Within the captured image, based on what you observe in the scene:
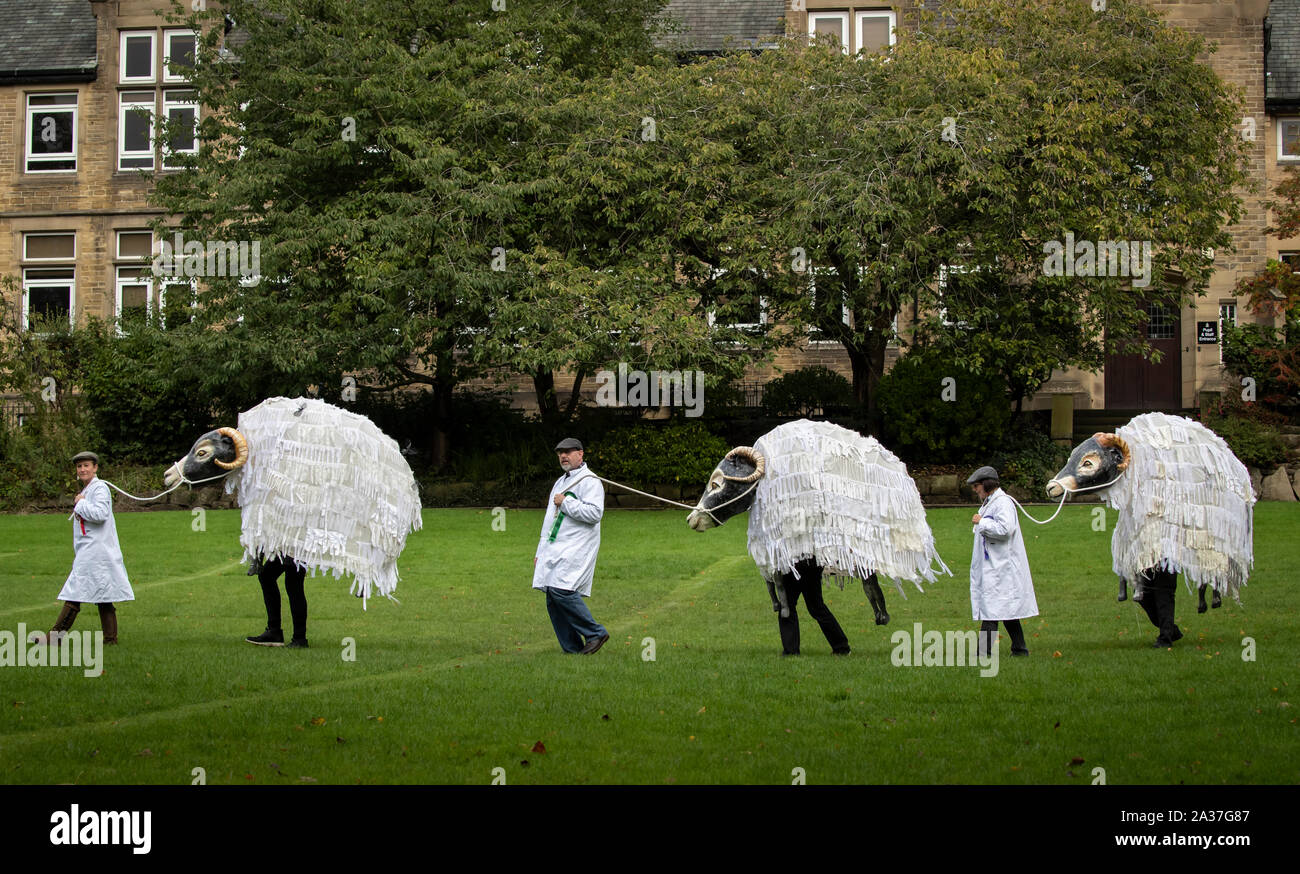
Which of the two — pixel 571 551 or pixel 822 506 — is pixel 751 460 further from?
pixel 571 551

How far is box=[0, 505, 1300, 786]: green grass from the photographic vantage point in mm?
7375

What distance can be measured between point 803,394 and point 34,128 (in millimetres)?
21104

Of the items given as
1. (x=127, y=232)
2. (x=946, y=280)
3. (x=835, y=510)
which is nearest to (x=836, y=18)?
(x=946, y=280)

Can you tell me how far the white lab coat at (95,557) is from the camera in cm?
1163

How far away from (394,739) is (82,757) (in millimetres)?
1706

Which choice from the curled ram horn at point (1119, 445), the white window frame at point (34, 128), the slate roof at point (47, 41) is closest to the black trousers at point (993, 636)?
the curled ram horn at point (1119, 445)

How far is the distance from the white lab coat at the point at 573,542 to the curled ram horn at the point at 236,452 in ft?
8.56

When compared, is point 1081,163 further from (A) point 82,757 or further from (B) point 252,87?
(A) point 82,757

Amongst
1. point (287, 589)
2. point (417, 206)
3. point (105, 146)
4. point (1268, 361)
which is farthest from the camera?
point (105, 146)

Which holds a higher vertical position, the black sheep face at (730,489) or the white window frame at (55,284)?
the white window frame at (55,284)

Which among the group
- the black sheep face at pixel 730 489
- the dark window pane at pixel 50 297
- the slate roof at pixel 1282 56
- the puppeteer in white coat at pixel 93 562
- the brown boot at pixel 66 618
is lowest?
the brown boot at pixel 66 618

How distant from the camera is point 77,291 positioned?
113 ft

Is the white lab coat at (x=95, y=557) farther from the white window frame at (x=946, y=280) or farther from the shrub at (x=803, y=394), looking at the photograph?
the shrub at (x=803, y=394)

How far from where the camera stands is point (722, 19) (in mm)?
34656
